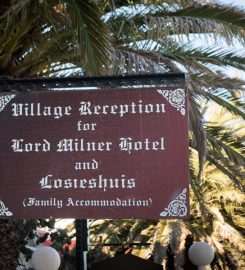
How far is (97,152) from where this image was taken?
4.81 metres

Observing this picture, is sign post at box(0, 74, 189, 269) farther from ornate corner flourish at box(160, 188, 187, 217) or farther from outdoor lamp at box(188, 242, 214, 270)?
outdoor lamp at box(188, 242, 214, 270)

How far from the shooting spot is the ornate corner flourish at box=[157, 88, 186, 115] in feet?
15.5

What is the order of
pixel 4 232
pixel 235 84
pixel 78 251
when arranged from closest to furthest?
pixel 78 251 < pixel 4 232 < pixel 235 84

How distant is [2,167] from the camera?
4938 millimetres

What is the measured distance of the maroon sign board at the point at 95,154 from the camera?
467cm

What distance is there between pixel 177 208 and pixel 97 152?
806mm

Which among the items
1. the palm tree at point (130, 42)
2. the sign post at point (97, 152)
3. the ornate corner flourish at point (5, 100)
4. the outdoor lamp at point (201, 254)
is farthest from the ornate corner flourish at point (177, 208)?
the outdoor lamp at point (201, 254)

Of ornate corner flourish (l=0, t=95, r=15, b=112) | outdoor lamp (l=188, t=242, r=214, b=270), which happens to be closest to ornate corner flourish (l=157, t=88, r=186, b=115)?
ornate corner flourish (l=0, t=95, r=15, b=112)

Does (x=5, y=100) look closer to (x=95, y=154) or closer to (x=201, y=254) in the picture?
(x=95, y=154)

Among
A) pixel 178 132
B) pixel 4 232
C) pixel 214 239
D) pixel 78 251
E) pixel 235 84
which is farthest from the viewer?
pixel 214 239

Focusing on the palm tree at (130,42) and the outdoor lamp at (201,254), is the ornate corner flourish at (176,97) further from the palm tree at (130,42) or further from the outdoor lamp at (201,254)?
the outdoor lamp at (201,254)

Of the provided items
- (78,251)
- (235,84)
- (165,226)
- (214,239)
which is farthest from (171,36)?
(214,239)

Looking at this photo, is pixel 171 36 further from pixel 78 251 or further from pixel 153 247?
pixel 153 247

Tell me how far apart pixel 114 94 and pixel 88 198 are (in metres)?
0.89
